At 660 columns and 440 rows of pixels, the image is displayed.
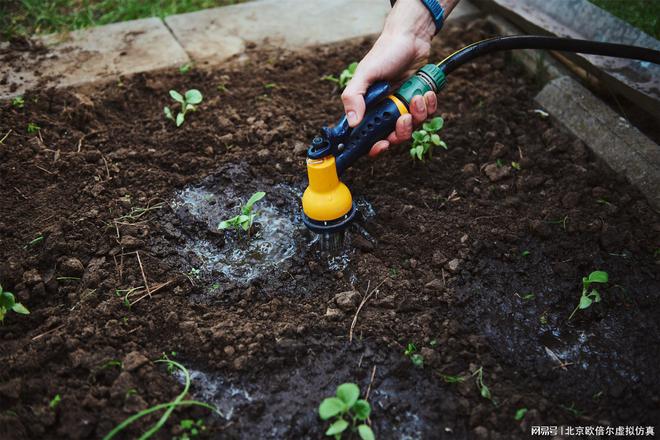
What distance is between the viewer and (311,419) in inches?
61.1

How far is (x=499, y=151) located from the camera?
91.7 inches

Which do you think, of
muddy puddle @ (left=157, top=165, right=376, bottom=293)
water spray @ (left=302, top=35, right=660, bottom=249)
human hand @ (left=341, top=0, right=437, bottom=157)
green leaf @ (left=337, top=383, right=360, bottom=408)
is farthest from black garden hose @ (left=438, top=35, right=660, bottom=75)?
green leaf @ (left=337, top=383, right=360, bottom=408)

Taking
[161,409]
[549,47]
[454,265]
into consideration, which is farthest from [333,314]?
[549,47]

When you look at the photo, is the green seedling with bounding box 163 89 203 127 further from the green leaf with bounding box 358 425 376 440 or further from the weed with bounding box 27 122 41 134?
the green leaf with bounding box 358 425 376 440

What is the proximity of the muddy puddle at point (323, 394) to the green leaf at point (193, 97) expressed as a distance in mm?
1302

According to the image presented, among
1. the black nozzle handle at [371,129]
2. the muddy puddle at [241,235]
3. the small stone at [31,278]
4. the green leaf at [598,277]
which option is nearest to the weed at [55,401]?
the small stone at [31,278]

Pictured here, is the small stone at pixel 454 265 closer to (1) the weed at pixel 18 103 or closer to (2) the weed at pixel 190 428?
(2) the weed at pixel 190 428

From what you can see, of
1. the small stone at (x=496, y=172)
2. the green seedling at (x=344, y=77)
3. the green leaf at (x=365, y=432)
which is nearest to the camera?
the green leaf at (x=365, y=432)

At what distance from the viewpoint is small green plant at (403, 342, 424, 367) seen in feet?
5.45

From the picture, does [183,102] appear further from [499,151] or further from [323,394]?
[323,394]

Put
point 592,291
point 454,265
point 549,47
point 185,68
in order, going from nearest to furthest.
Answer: point 592,291 → point 454,265 → point 549,47 → point 185,68

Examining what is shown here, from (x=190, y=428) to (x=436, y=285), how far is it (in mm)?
879

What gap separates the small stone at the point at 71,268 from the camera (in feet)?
6.19

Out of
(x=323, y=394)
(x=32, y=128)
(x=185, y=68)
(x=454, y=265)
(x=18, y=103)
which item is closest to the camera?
(x=323, y=394)
